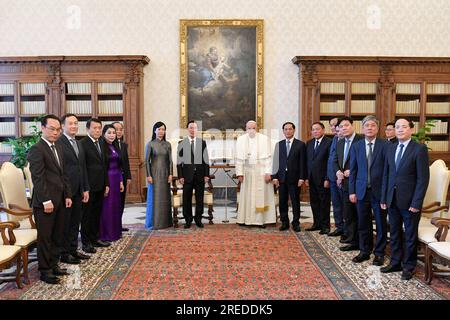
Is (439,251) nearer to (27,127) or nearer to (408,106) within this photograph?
(408,106)

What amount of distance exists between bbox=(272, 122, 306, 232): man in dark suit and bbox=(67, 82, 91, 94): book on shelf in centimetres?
436

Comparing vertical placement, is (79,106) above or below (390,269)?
above

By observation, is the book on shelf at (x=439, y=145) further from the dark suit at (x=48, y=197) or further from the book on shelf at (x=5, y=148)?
the book on shelf at (x=5, y=148)

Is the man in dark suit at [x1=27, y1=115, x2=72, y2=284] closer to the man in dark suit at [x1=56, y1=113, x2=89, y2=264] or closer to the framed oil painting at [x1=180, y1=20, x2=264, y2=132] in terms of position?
the man in dark suit at [x1=56, y1=113, x2=89, y2=264]

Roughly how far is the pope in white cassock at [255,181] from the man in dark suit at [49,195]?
299cm

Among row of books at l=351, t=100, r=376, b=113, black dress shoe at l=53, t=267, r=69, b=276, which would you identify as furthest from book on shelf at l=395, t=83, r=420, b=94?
black dress shoe at l=53, t=267, r=69, b=276

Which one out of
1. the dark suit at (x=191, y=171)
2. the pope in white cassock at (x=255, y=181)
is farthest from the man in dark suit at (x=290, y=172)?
the dark suit at (x=191, y=171)

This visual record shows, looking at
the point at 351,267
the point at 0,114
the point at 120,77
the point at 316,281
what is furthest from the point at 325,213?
the point at 0,114

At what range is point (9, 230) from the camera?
12.1ft

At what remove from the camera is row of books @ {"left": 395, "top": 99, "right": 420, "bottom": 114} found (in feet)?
27.3

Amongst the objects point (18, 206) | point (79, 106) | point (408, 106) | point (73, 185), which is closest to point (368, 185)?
point (73, 185)

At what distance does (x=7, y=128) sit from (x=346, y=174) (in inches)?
271

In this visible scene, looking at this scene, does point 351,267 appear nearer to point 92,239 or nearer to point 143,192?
point 92,239

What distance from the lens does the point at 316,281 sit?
380 centimetres
